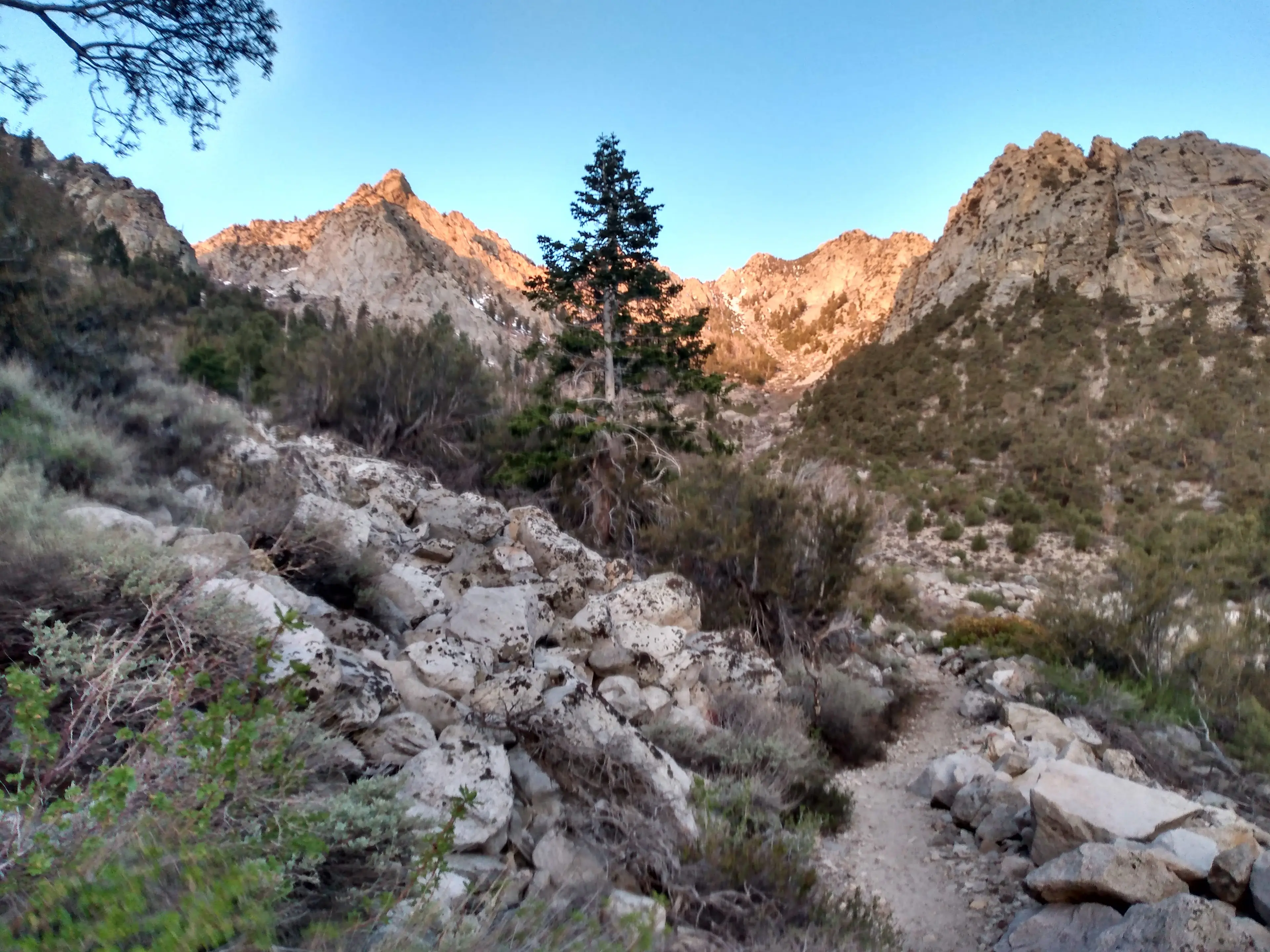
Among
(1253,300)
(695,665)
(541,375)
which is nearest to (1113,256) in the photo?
(1253,300)

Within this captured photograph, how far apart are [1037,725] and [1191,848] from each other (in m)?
2.99

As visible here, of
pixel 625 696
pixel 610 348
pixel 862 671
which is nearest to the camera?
pixel 625 696

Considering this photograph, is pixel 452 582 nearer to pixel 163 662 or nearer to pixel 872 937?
pixel 163 662

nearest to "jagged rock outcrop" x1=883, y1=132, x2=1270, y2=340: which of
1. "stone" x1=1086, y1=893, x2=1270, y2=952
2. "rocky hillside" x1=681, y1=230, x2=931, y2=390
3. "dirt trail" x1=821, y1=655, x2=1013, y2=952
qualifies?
"rocky hillside" x1=681, y1=230, x2=931, y2=390

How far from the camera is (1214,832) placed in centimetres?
398

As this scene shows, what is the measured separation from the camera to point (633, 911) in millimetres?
2605

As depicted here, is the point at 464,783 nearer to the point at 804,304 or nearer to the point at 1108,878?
the point at 1108,878

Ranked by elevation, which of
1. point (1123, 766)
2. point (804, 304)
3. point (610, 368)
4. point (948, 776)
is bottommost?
point (948, 776)

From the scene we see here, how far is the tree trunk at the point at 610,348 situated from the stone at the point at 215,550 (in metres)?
7.57

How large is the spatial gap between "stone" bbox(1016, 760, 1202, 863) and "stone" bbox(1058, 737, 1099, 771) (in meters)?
1.17

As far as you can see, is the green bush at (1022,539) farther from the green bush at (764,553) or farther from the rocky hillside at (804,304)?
the rocky hillside at (804,304)

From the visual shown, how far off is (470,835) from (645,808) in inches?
39.4

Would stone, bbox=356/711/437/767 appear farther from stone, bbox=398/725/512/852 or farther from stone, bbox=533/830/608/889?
stone, bbox=533/830/608/889

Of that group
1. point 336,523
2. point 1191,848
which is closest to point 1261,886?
point 1191,848
